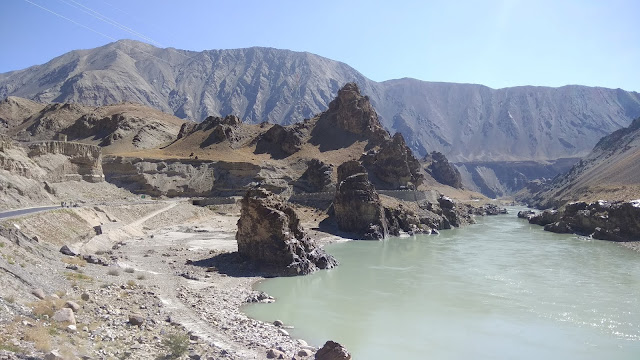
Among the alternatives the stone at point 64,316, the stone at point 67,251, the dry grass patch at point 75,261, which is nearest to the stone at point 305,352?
the stone at point 64,316

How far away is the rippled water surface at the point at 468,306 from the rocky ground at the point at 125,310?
6.90ft

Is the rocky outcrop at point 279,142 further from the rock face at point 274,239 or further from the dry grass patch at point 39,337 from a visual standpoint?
the dry grass patch at point 39,337

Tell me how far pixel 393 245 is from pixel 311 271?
792 inches

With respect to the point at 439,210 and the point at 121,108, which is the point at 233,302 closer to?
the point at 439,210

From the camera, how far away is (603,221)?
189 feet

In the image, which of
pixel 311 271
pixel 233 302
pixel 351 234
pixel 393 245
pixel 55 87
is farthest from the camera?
pixel 55 87

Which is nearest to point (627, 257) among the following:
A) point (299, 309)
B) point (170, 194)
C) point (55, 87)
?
point (299, 309)

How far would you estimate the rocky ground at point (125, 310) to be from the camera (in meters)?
11.8

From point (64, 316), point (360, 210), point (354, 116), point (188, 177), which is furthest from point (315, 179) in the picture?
point (64, 316)

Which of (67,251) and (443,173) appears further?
(443,173)

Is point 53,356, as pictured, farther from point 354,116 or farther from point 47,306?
point 354,116

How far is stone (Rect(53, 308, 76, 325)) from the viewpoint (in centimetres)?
1270

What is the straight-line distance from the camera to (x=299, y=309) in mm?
22422

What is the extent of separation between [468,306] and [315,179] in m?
54.4
